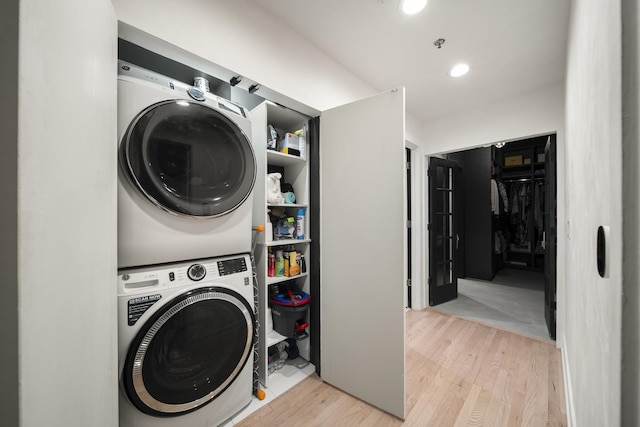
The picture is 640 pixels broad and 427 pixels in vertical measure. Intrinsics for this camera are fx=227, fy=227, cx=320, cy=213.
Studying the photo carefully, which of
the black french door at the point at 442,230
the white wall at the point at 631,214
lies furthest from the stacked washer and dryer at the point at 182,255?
the black french door at the point at 442,230

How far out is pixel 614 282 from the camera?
1.36 feet

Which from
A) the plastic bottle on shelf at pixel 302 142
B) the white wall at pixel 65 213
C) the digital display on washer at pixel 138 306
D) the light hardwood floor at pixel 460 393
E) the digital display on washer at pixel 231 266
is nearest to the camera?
the white wall at pixel 65 213

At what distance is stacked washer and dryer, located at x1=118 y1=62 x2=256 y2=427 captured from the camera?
0.99 m

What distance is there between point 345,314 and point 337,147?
1195 millimetres

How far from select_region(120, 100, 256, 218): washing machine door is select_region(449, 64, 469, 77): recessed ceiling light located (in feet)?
6.50

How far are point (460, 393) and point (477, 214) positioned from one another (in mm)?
3656

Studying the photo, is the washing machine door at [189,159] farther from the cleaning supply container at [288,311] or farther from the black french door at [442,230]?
the black french door at [442,230]

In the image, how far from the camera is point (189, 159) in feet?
3.75

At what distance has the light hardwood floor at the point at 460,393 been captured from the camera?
1389 millimetres

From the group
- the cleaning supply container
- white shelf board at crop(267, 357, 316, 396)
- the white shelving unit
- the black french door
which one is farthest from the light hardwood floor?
the black french door

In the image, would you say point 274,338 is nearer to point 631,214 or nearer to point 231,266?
point 231,266

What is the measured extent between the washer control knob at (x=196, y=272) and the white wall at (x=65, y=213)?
350 mm

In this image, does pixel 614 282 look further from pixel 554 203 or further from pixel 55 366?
pixel 554 203

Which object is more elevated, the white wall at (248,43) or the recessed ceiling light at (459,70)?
the recessed ceiling light at (459,70)
